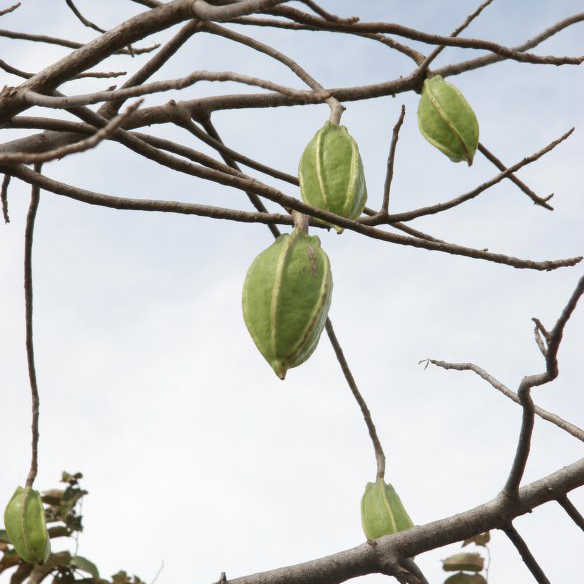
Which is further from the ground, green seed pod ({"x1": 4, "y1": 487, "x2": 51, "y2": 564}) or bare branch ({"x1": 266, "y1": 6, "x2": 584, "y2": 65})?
bare branch ({"x1": 266, "y1": 6, "x2": 584, "y2": 65})

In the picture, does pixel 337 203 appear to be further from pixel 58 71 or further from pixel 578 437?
pixel 578 437

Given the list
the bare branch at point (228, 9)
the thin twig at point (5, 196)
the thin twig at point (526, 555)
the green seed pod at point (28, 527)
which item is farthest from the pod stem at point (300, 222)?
the green seed pod at point (28, 527)

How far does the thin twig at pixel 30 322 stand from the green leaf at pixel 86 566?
58cm

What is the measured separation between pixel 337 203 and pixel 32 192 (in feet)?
2.85

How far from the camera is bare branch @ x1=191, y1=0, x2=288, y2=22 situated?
3.64ft

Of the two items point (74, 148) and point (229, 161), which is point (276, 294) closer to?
point (74, 148)

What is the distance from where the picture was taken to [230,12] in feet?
3.80

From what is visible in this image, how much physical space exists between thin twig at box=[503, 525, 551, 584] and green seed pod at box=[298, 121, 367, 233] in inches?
27.4

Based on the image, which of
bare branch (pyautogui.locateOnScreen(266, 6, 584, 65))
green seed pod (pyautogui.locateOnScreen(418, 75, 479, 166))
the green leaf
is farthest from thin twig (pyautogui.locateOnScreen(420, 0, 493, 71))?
the green leaf

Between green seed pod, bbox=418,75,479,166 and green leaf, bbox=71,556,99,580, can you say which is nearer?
green seed pod, bbox=418,75,479,166

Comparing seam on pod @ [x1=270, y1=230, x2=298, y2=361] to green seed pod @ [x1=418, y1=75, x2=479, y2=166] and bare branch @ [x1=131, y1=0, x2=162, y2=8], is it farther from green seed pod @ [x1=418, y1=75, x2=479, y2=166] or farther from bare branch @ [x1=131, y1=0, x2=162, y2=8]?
bare branch @ [x1=131, y1=0, x2=162, y2=8]

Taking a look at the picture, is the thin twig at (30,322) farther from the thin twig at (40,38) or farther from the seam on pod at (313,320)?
the seam on pod at (313,320)

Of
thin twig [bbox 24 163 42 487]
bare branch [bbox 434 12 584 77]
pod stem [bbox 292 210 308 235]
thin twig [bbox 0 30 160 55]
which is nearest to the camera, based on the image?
pod stem [bbox 292 210 308 235]

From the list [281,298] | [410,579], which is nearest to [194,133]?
[281,298]
